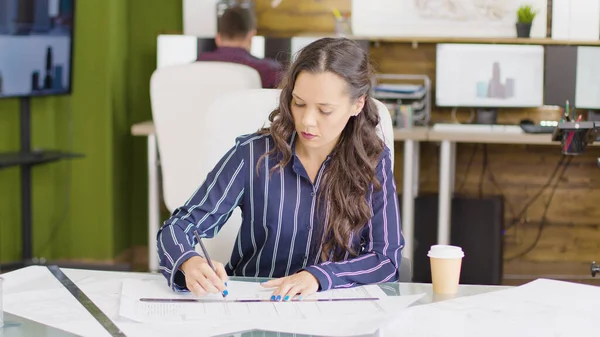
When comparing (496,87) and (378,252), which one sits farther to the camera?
(496,87)

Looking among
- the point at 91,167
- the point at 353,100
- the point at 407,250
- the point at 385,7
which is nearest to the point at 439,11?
the point at 385,7

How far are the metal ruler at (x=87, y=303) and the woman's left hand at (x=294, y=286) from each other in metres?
0.28

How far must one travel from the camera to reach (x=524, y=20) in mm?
4266

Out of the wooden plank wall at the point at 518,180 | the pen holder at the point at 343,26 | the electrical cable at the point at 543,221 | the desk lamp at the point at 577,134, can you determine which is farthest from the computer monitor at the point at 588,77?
the desk lamp at the point at 577,134

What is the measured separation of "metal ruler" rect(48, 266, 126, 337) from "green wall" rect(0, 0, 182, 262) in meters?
2.50

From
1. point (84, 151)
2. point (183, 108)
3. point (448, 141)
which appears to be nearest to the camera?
point (183, 108)

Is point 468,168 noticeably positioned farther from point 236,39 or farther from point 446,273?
point 446,273

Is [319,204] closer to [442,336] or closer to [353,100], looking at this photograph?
[353,100]

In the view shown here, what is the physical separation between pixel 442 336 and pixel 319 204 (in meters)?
0.63

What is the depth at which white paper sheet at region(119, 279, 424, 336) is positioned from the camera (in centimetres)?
134

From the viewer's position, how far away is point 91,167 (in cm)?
424

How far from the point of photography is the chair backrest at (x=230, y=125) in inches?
83.7

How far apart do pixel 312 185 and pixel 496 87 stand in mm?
2594

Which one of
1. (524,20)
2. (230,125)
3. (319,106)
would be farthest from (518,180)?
(319,106)
